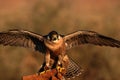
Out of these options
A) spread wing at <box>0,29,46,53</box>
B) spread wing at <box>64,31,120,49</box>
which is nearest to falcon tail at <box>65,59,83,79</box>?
spread wing at <box>64,31,120,49</box>

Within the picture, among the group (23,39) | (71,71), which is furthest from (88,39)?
(23,39)

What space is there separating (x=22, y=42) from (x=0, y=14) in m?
11.9

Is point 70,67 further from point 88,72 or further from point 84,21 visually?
point 84,21

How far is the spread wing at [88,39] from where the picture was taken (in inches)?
469

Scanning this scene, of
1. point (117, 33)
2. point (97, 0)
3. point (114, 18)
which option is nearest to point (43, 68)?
point (117, 33)

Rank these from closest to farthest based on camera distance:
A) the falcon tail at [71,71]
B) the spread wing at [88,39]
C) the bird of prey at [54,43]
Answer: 1. the bird of prey at [54,43]
2. the spread wing at [88,39]
3. the falcon tail at [71,71]

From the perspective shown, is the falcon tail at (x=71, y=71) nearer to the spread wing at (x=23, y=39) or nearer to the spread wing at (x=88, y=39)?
the spread wing at (x=88, y=39)

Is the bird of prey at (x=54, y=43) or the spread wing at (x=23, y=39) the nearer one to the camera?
the bird of prey at (x=54, y=43)

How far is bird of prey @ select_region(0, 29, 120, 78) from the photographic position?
11.8 m

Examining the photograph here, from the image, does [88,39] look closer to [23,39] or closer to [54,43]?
[54,43]

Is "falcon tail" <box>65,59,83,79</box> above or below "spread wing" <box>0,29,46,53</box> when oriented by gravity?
below

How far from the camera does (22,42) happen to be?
12.1 metres

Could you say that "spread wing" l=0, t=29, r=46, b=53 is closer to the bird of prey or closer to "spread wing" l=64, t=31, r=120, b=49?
the bird of prey

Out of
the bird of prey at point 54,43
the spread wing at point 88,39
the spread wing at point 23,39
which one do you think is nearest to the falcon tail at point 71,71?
the bird of prey at point 54,43
